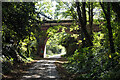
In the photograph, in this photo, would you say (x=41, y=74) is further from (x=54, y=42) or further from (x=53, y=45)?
(x=53, y=45)

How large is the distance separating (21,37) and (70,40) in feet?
72.4

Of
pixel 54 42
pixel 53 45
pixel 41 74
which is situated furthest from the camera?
pixel 53 45

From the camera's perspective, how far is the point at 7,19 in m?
5.99

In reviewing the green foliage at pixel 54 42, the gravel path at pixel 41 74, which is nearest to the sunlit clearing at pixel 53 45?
the green foliage at pixel 54 42

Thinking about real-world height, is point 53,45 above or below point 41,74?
below

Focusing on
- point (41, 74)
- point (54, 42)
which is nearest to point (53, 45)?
point (54, 42)

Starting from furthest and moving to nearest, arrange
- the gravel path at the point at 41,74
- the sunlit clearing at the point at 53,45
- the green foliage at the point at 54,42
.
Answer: the sunlit clearing at the point at 53,45 → the green foliage at the point at 54,42 → the gravel path at the point at 41,74

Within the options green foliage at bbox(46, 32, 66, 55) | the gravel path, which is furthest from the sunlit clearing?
the gravel path

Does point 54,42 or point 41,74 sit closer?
point 41,74

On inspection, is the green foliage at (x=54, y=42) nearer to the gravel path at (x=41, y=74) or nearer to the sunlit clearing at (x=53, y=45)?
the sunlit clearing at (x=53, y=45)

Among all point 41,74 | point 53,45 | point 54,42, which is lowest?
point 53,45

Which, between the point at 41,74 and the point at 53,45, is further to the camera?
the point at 53,45

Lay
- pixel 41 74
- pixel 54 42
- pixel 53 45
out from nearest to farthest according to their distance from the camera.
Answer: pixel 41 74 → pixel 54 42 → pixel 53 45

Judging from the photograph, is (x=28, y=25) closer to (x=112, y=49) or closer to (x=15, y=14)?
(x=15, y=14)
